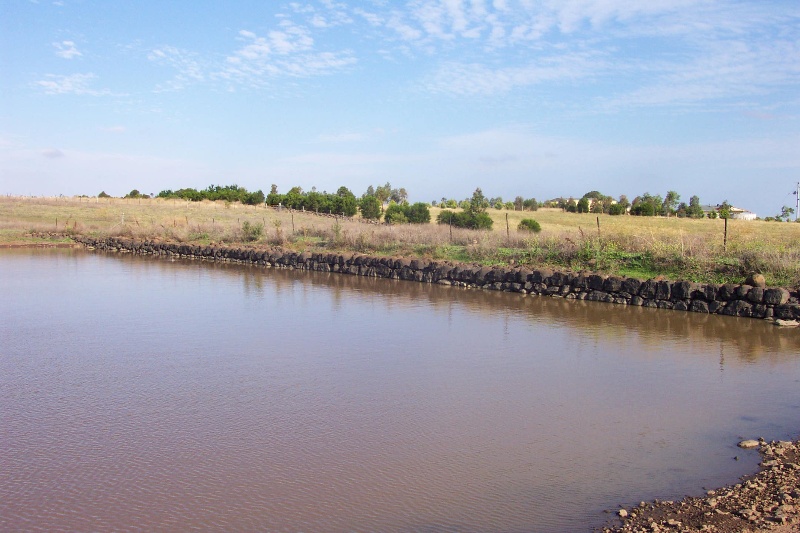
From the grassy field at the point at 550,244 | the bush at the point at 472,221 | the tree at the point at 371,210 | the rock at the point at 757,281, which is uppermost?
the tree at the point at 371,210

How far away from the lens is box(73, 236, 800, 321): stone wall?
601 inches

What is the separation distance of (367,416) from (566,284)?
487 inches

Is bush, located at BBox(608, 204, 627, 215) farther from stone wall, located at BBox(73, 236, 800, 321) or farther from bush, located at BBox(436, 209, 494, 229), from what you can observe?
stone wall, located at BBox(73, 236, 800, 321)

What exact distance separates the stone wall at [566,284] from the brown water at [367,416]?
106cm

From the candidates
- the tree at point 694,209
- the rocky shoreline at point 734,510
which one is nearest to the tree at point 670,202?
the tree at point 694,209

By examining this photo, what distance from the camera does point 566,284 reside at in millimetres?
18734

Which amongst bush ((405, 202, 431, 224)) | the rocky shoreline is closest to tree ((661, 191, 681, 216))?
bush ((405, 202, 431, 224))

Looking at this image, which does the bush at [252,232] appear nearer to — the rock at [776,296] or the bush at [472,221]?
the bush at [472,221]

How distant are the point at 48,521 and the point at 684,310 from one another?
15046 mm

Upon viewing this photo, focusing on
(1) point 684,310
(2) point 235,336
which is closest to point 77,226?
(2) point 235,336

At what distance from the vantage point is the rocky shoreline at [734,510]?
4.86m

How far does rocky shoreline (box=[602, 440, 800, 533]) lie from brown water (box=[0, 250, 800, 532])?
236 mm

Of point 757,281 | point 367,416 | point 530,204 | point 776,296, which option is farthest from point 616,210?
point 367,416

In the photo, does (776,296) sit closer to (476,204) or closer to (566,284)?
(566,284)
